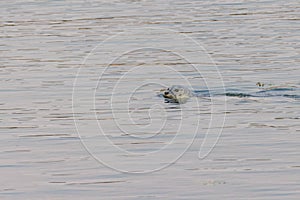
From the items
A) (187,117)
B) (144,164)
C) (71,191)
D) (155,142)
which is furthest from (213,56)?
(71,191)

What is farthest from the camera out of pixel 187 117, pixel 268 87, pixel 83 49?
pixel 83 49

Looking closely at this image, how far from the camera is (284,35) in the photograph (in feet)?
70.1

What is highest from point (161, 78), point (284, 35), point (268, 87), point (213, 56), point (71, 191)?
point (284, 35)

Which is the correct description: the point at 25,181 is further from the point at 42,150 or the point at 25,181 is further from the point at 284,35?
the point at 284,35

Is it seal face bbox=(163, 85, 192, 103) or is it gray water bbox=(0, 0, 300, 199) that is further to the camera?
seal face bbox=(163, 85, 192, 103)

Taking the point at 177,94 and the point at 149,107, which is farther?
the point at 177,94

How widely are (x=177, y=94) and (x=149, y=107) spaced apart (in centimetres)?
67

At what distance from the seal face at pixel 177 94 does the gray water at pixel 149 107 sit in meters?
0.19

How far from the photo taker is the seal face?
1457 cm

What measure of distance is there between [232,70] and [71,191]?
8.03m

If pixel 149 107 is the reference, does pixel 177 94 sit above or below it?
above

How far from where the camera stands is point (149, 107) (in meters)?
14.2

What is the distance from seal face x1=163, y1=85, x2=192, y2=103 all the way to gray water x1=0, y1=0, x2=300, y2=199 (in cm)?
19

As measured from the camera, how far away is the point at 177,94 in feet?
48.1
